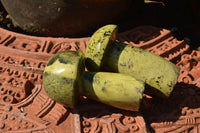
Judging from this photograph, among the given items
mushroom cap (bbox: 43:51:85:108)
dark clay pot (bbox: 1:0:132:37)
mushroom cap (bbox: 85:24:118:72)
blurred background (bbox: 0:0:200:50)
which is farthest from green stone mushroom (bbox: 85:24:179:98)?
blurred background (bbox: 0:0:200:50)

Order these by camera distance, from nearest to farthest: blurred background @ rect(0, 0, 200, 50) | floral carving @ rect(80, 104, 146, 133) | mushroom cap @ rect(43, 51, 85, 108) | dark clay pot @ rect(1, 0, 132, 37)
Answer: mushroom cap @ rect(43, 51, 85, 108) → floral carving @ rect(80, 104, 146, 133) → dark clay pot @ rect(1, 0, 132, 37) → blurred background @ rect(0, 0, 200, 50)

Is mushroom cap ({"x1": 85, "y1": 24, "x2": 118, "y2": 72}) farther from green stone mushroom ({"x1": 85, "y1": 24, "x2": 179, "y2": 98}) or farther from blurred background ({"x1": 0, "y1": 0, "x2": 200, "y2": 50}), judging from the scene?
blurred background ({"x1": 0, "y1": 0, "x2": 200, "y2": 50})

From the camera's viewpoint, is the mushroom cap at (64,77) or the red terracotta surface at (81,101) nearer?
the mushroom cap at (64,77)

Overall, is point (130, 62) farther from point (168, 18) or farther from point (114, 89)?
point (168, 18)

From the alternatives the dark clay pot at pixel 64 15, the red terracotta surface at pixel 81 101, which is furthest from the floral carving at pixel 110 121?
the dark clay pot at pixel 64 15

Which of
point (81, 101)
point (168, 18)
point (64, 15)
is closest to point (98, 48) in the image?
point (81, 101)

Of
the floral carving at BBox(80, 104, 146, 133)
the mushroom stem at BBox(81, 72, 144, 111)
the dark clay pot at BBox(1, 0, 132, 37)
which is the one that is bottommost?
the floral carving at BBox(80, 104, 146, 133)

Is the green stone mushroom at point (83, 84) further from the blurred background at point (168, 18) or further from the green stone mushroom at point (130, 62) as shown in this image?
the blurred background at point (168, 18)
